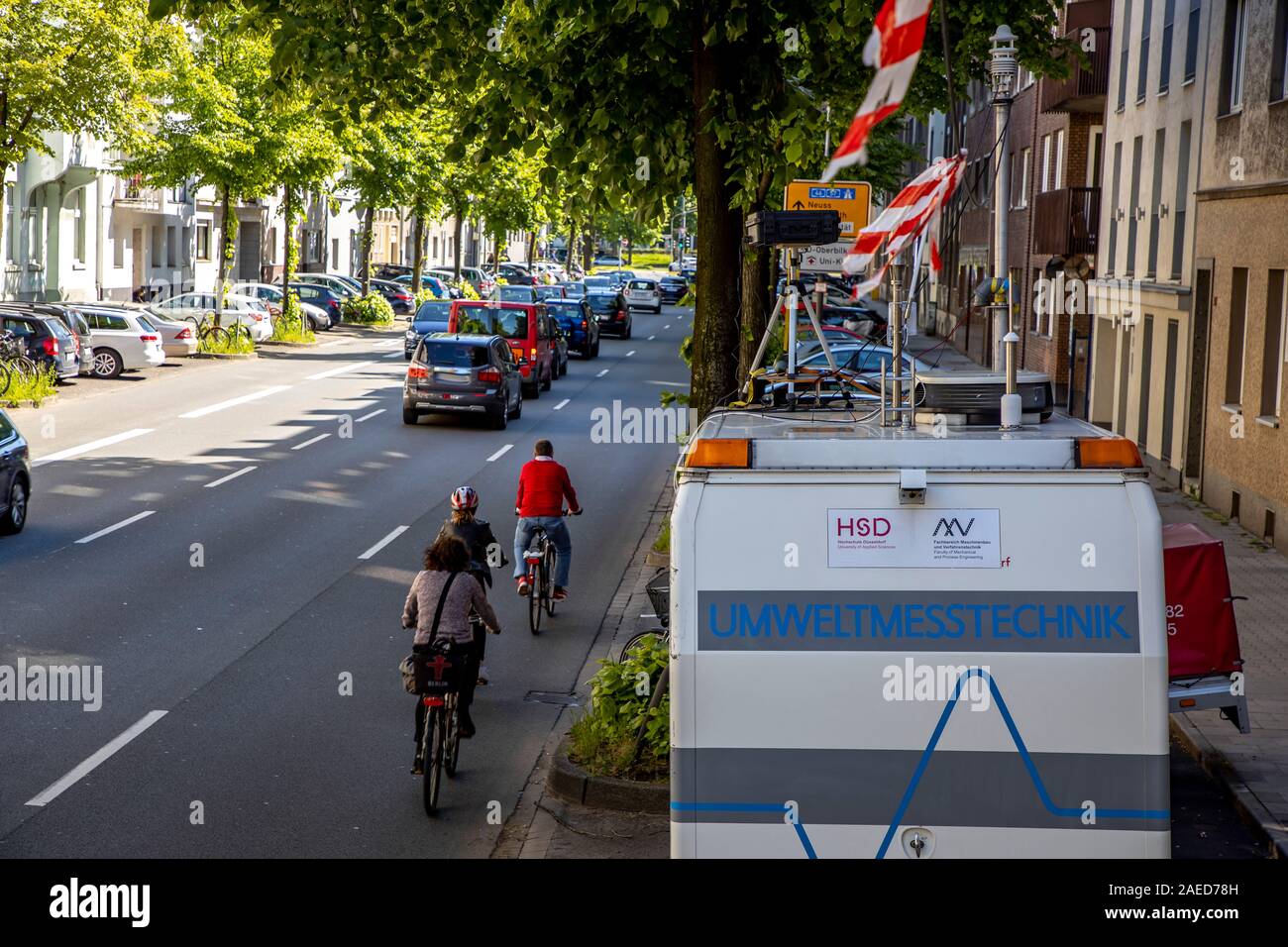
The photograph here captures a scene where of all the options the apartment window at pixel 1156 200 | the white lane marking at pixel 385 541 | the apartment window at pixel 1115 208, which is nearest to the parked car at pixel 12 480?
the white lane marking at pixel 385 541

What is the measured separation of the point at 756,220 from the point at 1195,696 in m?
3.56

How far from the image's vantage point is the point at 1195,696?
910cm

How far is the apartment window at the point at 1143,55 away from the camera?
29.1 m

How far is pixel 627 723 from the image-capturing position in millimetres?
9797

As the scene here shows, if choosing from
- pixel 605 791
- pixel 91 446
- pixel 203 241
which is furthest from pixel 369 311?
pixel 605 791

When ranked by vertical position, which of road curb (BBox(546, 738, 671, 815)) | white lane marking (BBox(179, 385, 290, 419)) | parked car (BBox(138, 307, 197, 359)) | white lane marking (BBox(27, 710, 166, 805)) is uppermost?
parked car (BBox(138, 307, 197, 359))

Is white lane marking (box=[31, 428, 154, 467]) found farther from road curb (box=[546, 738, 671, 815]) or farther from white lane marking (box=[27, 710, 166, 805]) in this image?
road curb (box=[546, 738, 671, 815])

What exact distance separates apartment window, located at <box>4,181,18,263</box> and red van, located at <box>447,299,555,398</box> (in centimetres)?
1849

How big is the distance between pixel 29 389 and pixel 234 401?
3.97 m

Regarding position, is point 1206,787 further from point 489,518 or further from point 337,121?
point 489,518

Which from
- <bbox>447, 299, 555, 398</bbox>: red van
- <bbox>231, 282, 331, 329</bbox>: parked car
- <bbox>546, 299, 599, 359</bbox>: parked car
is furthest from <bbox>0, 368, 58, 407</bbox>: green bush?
<bbox>231, 282, 331, 329</bbox>: parked car

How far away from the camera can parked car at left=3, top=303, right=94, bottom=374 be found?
3412 centimetres

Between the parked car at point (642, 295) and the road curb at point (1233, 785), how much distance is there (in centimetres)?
6608
